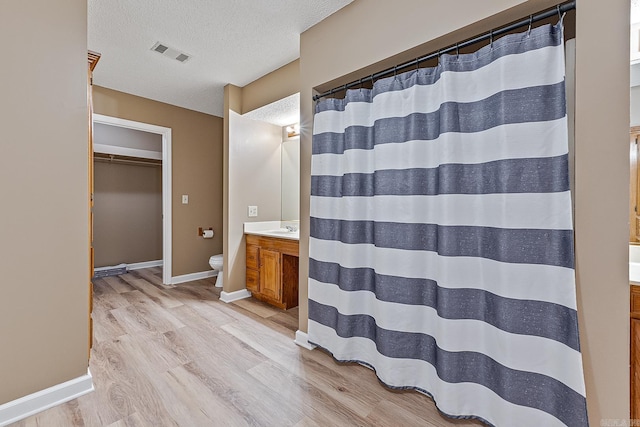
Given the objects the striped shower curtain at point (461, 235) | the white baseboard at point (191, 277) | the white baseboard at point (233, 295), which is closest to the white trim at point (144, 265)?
the white baseboard at point (191, 277)

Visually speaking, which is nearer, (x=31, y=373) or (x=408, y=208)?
(x=31, y=373)

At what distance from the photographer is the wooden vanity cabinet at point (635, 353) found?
1.17m

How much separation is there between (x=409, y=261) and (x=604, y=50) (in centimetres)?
122

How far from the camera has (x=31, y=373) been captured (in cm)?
154

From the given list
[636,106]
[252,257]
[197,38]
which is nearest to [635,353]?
[636,106]

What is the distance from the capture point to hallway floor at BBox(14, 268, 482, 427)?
1494 millimetres

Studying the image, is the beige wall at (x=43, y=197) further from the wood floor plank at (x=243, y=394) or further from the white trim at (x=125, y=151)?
the white trim at (x=125, y=151)

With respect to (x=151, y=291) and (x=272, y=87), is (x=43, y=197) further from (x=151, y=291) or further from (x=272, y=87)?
(x=151, y=291)

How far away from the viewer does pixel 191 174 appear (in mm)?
4090

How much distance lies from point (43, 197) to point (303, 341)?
189 centimetres

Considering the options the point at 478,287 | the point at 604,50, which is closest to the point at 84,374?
the point at 478,287

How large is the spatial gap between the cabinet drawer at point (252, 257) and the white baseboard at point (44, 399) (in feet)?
5.79

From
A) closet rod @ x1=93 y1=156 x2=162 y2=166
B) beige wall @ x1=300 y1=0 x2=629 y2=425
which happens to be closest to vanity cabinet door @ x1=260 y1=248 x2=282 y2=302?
beige wall @ x1=300 y1=0 x2=629 y2=425

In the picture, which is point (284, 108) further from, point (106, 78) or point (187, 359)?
point (187, 359)
